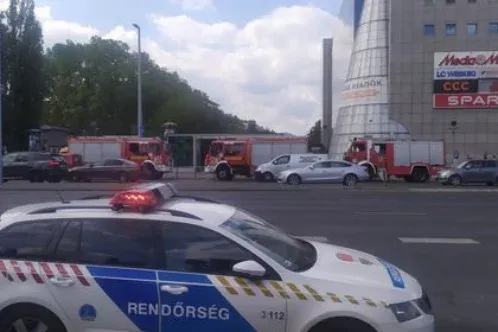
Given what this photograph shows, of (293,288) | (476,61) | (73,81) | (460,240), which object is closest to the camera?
(293,288)

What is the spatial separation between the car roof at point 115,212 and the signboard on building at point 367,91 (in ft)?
193

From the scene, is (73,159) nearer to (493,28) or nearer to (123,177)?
(123,177)

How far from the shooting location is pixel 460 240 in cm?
1286

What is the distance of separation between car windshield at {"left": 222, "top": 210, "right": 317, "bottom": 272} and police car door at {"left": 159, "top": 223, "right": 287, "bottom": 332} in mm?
236

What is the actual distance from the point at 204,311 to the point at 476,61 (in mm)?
57354

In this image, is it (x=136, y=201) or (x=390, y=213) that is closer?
(x=136, y=201)

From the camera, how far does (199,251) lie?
5164 mm

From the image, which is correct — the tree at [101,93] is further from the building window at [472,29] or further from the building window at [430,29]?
the building window at [472,29]

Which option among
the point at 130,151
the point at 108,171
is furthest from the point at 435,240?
the point at 130,151

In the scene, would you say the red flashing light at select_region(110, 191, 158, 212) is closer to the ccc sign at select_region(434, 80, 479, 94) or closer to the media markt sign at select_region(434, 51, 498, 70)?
the ccc sign at select_region(434, 80, 479, 94)

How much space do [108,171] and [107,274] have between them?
3115 centimetres

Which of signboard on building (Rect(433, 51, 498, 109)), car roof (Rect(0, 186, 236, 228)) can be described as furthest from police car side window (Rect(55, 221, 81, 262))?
signboard on building (Rect(433, 51, 498, 109))

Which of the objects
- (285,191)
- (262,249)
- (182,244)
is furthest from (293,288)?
(285,191)

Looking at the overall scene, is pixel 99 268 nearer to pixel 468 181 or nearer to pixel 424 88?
pixel 468 181
